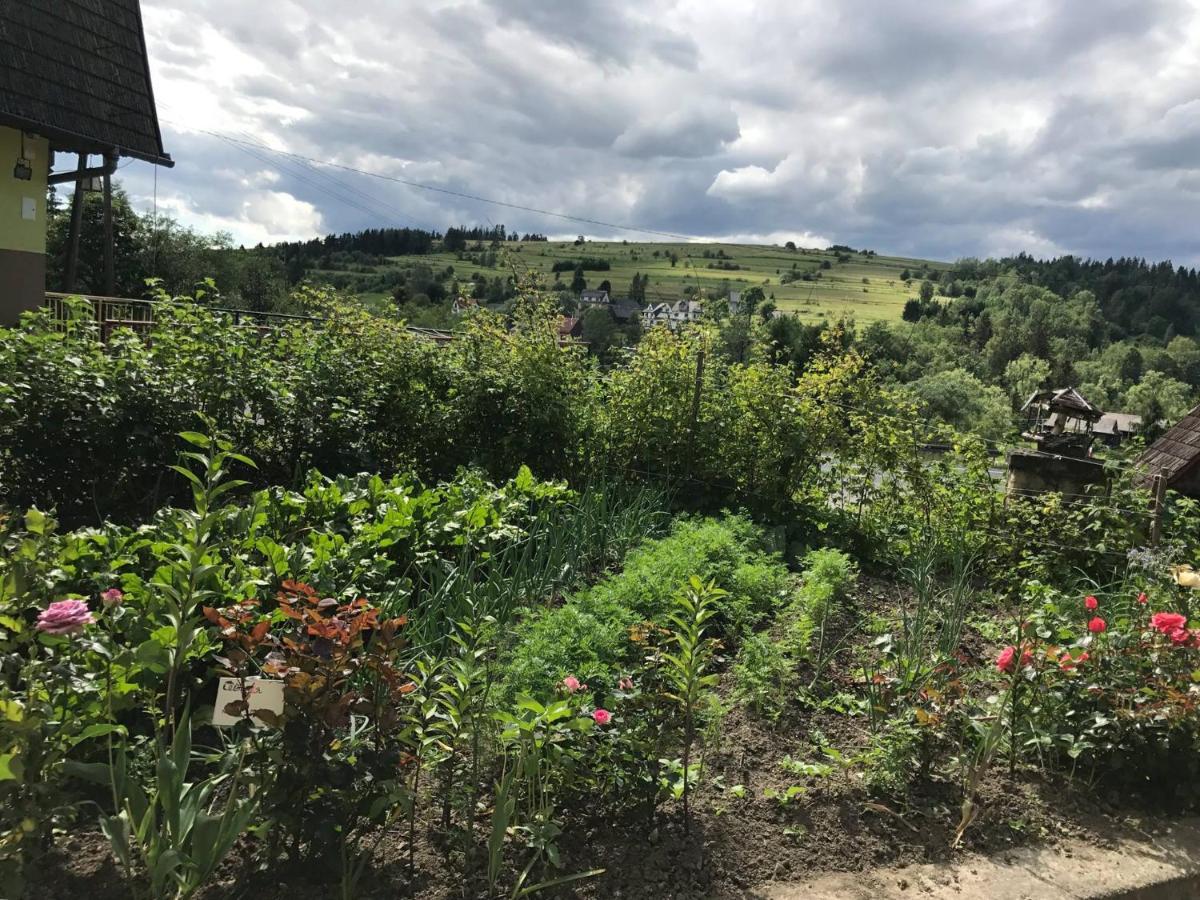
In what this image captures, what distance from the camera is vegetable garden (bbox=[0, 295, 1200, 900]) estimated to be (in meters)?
1.94

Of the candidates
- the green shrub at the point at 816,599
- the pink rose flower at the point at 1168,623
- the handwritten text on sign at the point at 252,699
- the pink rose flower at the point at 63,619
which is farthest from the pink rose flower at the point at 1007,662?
the pink rose flower at the point at 63,619

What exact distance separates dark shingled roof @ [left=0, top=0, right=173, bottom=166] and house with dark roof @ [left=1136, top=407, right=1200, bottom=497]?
14367 millimetres

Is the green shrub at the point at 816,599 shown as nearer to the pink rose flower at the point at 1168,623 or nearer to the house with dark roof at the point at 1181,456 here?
the pink rose flower at the point at 1168,623

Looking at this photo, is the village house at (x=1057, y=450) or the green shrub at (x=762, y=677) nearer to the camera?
the green shrub at (x=762, y=677)

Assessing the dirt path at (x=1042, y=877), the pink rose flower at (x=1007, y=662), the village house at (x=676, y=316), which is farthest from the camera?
the village house at (x=676, y=316)

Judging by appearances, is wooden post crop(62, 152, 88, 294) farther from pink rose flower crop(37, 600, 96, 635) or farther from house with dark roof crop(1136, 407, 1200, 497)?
house with dark roof crop(1136, 407, 1200, 497)

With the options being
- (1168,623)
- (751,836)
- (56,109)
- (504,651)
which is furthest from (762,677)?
(56,109)

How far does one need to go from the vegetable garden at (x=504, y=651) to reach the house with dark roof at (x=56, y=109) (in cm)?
744

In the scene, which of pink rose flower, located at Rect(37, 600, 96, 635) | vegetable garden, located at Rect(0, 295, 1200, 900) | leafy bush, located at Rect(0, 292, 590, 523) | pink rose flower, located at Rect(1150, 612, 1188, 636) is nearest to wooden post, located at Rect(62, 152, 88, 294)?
leafy bush, located at Rect(0, 292, 590, 523)

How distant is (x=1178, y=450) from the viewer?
7.87 m

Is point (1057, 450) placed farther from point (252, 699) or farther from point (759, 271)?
point (759, 271)

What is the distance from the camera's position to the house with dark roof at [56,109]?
11.0m

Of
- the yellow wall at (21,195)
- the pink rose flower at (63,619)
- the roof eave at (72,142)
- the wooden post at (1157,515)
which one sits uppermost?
the roof eave at (72,142)

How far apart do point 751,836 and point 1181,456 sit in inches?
295
